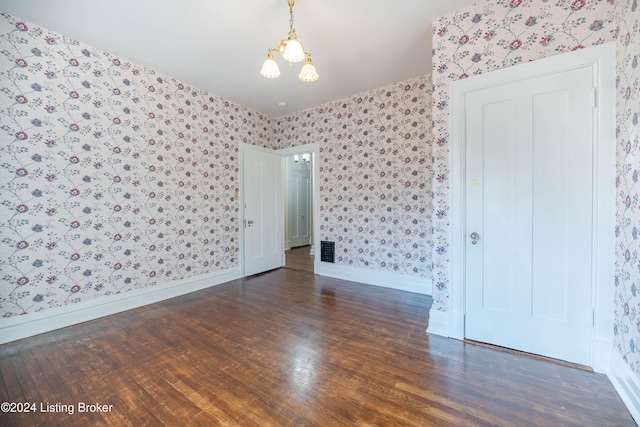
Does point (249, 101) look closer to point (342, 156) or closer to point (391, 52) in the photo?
point (342, 156)

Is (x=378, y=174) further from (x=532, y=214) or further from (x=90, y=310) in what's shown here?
(x=90, y=310)

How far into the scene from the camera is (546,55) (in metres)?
1.93

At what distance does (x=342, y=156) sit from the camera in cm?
412

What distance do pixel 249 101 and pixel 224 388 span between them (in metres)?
3.89

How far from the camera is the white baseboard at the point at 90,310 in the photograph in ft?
7.45

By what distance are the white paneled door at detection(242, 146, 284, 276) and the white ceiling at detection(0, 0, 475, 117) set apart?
4.64 feet

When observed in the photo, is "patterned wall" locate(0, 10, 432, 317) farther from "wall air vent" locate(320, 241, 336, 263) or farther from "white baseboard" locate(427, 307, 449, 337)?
"white baseboard" locate(427, 307, 449, 337)

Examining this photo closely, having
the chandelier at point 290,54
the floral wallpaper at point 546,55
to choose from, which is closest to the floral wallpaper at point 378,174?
the floral wallpaper at point 546,55

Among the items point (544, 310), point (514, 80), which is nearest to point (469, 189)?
point (514, 80)

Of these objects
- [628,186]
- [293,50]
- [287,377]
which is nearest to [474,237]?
[628,186]

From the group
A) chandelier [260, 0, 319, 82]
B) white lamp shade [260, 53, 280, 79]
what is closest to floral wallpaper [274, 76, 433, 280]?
chandelier [260, 0, 319, 82]

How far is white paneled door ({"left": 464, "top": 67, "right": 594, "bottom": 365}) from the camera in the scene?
1854mm

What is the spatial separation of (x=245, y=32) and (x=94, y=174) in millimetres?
2151

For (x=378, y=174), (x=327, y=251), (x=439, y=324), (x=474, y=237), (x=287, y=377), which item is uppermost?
(x=378, y=174)
